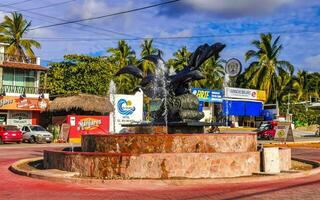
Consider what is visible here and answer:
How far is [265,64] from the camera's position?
6341 cm

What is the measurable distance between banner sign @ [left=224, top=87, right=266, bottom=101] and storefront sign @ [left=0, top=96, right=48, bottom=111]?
2458 cm

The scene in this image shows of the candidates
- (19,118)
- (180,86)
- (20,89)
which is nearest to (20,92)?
(20,89)

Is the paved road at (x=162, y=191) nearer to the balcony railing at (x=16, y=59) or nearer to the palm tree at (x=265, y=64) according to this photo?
the balcony railing at (x=16, y=59)

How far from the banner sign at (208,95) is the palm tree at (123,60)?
9198mm

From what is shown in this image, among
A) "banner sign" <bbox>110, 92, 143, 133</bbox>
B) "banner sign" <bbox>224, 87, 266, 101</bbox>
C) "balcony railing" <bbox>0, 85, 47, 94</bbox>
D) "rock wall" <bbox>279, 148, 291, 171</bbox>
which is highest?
"banner sign" <bbox>224, 87, 266, 101</bbox>

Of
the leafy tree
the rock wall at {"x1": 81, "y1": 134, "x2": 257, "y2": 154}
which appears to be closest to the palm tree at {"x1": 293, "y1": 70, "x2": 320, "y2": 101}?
the leafy tree

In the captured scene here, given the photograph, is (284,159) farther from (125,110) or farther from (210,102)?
(210,102)

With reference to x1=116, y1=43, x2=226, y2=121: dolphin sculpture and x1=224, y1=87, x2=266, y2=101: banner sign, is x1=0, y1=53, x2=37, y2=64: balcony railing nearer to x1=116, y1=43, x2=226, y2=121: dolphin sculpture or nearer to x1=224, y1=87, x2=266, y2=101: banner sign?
x1=224, y1=87, x2=266, y2=101: banner sign

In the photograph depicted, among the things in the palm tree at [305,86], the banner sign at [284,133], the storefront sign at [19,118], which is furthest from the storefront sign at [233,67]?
the storefront sign at [19,118]

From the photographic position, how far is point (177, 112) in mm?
17219

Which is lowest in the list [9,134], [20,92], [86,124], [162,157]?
[162,157]

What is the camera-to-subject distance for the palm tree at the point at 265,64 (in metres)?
63.5

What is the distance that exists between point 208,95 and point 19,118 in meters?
23.4

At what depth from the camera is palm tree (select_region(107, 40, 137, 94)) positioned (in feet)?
194
